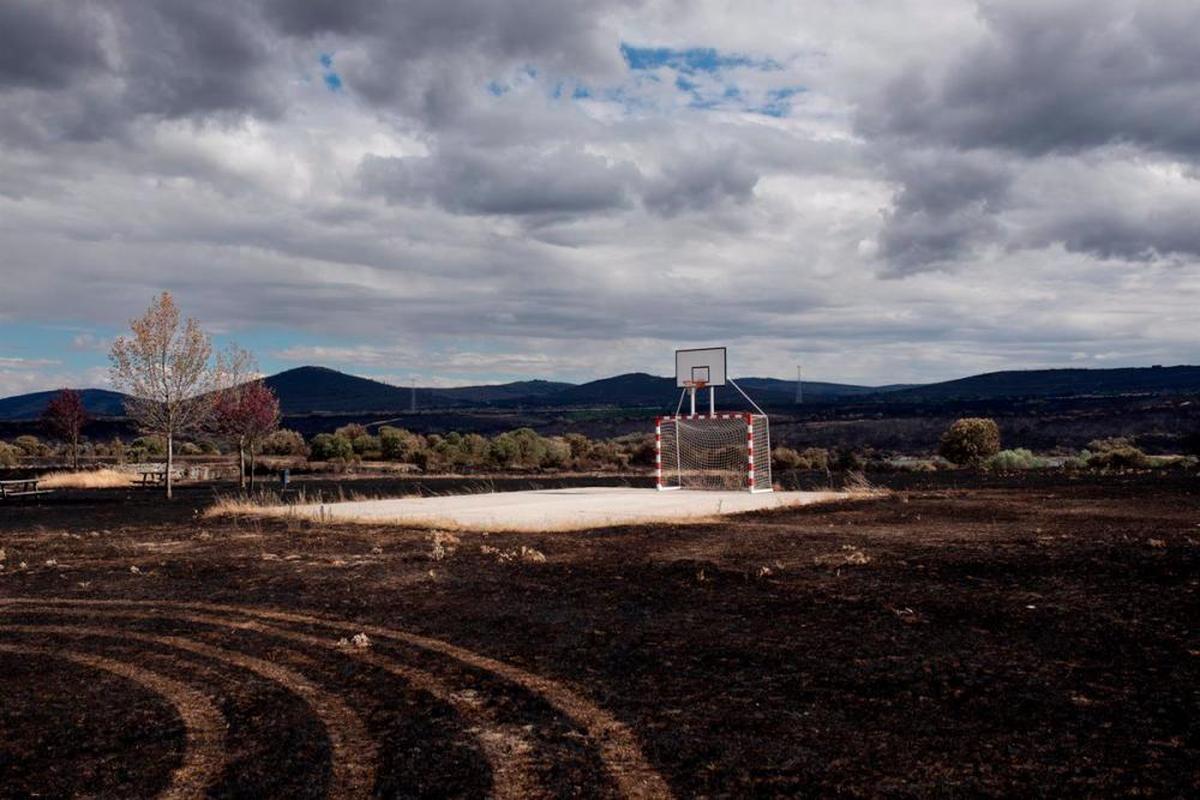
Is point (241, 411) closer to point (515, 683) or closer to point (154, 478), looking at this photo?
point (154, 478)

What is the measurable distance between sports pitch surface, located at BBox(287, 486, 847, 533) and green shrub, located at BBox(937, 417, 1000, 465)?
21.2 metres

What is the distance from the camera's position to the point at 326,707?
248 inches

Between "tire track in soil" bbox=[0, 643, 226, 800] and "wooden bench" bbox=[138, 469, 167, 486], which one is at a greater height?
"tire track in soil" bbox=[0, 643, 226, 800]

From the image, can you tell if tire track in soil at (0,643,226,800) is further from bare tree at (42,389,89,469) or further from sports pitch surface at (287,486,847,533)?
bare tree at (42,389,89,469)

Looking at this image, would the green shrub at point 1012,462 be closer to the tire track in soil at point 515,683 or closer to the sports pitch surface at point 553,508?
the sports pitch surface at point 553,508

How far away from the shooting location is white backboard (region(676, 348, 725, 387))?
2938 centimetres

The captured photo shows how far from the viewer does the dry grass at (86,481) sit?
32125 mm

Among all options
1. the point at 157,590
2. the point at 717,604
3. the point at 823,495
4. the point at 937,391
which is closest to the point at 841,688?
the point at 717,604

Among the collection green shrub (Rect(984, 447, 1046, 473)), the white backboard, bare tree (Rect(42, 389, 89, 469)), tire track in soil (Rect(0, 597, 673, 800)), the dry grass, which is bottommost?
green shrub (Rect(984, 447, 1046, 473))

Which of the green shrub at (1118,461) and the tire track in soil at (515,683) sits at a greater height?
the tire track in soil at (515,683)

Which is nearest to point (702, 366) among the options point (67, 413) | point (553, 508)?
point (553, 508)

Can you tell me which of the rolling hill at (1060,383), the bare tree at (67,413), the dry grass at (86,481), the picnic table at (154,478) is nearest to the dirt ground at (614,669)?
the picnic table at (154,478)

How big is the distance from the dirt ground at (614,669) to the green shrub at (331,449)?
114 ft

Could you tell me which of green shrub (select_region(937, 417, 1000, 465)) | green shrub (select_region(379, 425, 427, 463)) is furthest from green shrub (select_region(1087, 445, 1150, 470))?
green shrub (select_region(379, 425, 427, 463))
